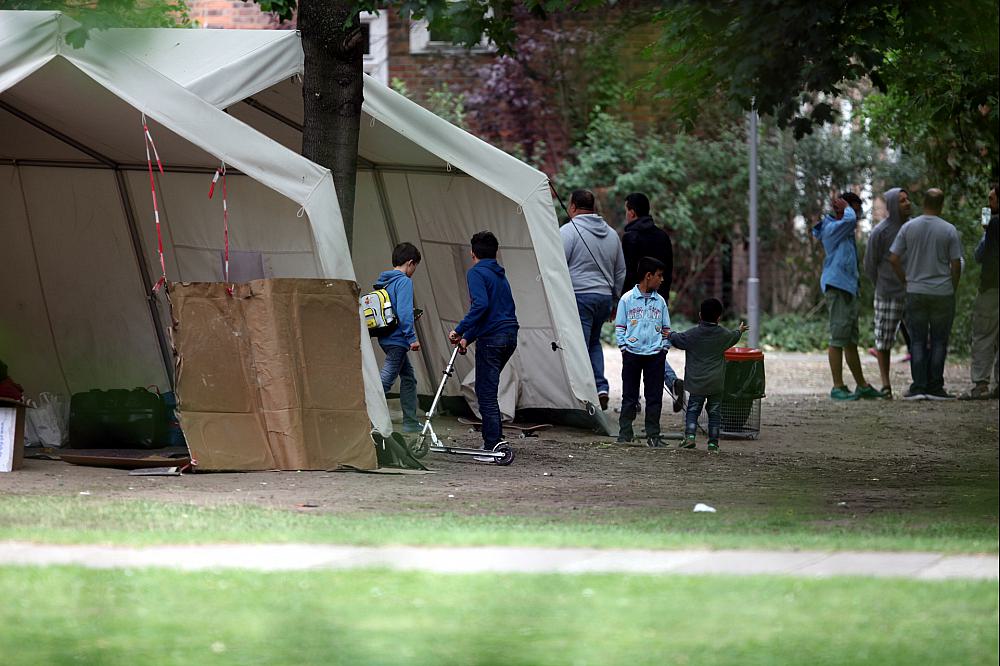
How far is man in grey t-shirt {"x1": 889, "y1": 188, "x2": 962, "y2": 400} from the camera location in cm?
1507

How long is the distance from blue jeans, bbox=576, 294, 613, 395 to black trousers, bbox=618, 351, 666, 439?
1.19 metres

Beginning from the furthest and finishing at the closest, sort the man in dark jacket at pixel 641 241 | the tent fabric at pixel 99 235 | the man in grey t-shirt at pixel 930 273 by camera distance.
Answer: the man in grey t-shirt at pixel 930 273
the man in dark jacket at pixel 641 241
the tent fabric at pixel 99 235

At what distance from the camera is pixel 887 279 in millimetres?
15875

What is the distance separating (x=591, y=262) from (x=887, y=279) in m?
4.34

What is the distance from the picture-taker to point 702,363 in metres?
11.3

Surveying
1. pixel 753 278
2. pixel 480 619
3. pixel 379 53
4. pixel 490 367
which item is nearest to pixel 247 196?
pixel 490 367

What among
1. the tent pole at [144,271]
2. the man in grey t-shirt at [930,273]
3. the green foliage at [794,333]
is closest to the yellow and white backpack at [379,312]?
the tent pole at [144,271]

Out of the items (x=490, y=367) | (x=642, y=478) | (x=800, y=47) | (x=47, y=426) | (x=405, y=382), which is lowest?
(x=642, y=478)

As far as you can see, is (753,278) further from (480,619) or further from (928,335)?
(480,619)

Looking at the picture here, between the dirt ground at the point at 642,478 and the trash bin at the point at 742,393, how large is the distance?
21 cm

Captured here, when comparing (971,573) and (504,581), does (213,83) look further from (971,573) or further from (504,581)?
(971,573)

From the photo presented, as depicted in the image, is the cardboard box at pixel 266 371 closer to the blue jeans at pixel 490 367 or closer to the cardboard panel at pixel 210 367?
the cardboard panel at pixel 210 367

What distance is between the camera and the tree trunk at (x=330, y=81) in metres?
10.8

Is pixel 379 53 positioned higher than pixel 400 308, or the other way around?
pixel 379 53
